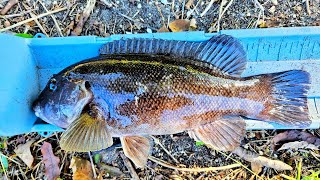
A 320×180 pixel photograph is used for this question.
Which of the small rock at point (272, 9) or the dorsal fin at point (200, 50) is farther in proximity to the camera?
the small rock at point (272, 9)

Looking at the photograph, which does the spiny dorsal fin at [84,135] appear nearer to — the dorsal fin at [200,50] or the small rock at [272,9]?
the dorsal fin at [200,50]

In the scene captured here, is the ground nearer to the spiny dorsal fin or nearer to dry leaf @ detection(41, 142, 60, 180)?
dry leaf @ detection(41, 142, 60, 180)

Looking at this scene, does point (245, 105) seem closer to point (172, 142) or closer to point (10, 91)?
point (172, 142)

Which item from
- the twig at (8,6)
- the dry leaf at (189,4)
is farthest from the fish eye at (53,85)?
the dry leaf at (189,4)

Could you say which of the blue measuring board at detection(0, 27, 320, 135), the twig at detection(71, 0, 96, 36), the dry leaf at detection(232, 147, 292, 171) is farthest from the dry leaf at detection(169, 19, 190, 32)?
the dry leaf at detection(232, 147, 292, 171)

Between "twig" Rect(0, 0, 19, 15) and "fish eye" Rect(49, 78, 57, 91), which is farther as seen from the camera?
"twig" Rect(0, 0, 19, 15)
